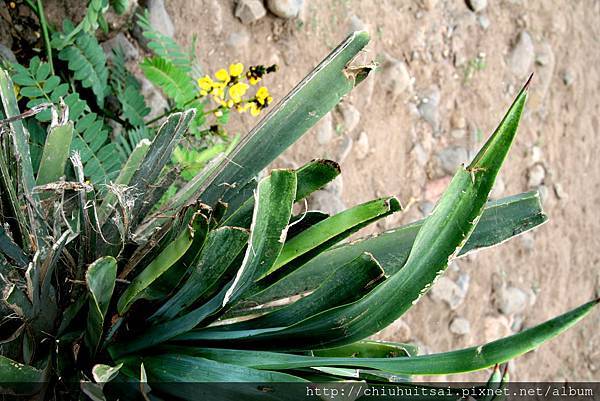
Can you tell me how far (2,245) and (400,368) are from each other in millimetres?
603

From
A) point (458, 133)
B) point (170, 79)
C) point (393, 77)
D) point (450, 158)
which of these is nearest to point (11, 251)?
point (170, 79)

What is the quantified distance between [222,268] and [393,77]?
1980 mm

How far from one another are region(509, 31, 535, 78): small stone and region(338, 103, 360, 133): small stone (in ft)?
3.60

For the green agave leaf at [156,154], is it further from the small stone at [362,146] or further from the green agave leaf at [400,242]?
the small stone at [362,146]

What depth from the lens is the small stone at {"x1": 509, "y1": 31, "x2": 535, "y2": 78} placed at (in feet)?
11.1

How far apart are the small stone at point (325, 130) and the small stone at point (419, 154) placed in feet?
1.57

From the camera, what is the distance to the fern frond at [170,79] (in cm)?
180

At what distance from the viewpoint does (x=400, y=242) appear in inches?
46.8

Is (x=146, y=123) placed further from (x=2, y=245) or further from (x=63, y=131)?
(x=2, y=245)

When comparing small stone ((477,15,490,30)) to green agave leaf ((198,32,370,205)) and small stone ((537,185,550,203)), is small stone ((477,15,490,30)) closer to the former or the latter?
small stone ((537,185,550,203))

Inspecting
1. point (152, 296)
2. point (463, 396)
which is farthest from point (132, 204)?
point (463, 396)

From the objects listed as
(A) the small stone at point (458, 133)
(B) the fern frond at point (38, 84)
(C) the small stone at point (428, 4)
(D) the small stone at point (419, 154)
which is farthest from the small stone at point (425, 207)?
(B) the fern frond at point (38, 84)

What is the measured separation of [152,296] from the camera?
1.08 m

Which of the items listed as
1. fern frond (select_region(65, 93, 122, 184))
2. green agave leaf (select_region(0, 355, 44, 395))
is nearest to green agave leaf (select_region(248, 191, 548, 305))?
green agave leaf (select_region(0, 355, 44, 395))
